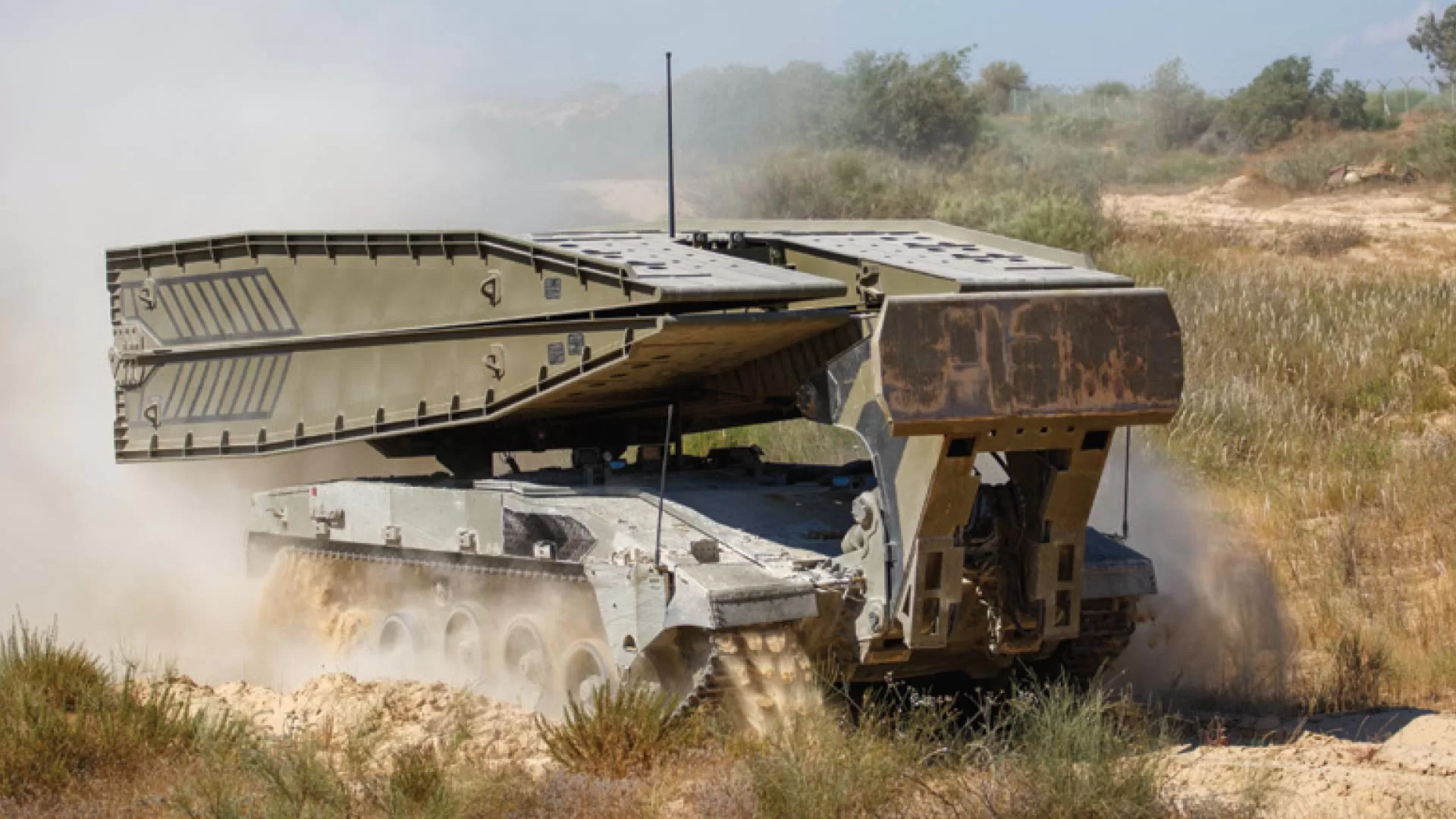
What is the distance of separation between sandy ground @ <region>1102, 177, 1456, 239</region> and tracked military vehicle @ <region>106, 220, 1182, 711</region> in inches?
613

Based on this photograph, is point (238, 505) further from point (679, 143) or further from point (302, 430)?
point (679, 143)

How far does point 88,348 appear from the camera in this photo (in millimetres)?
15695

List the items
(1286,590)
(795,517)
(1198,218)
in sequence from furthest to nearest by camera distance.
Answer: (1198,218)
(1286,590)
(795,517)

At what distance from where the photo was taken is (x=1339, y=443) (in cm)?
1479

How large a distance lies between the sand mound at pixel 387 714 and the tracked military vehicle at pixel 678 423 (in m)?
0.53

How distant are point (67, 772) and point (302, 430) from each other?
127 inches

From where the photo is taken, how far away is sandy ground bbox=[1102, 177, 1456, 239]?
2486cm

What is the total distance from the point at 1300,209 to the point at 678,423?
1946 centimetres

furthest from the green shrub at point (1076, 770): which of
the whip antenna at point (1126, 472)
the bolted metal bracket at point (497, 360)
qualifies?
the bolted metal bracket at point (497, 360)

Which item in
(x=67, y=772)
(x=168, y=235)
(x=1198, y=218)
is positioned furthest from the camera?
(x=1198, y=218)

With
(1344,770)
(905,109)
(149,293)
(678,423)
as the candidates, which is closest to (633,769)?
(678,423)

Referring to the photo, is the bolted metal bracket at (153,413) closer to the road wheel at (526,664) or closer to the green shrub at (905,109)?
the road wheel at (526,664)

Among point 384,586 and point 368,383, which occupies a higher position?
point 368,383

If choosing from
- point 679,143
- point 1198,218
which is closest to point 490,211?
point 679,143
